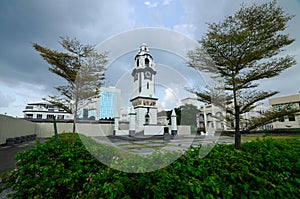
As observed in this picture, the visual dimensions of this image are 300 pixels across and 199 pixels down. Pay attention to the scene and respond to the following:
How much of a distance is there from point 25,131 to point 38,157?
15772 mm

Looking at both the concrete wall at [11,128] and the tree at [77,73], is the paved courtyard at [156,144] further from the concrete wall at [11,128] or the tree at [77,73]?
the concrete wall at [11,128]

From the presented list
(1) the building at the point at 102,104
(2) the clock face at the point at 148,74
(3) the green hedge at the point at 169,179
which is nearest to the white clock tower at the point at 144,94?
(2) the clock face at the point at 148,74

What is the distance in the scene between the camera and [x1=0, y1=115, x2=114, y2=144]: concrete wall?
9852 mm

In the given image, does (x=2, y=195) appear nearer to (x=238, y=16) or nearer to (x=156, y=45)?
(x=156, y=45)

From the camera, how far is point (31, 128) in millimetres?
15812

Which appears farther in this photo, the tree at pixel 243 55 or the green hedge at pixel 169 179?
the tree at pixel 243 55

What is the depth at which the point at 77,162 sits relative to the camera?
2.31m

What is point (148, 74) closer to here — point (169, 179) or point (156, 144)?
point (156, 144)

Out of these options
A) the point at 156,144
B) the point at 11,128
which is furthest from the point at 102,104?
the point at 11,128

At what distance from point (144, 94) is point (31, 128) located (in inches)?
521

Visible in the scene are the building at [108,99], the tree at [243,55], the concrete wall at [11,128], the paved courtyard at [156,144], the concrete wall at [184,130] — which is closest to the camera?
the tree at [243,55]

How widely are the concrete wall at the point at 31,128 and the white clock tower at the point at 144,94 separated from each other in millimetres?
4497

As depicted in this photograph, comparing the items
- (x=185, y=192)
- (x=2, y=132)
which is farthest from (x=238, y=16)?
(x=2, y=132)

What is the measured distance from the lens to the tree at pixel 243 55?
14.6ft
